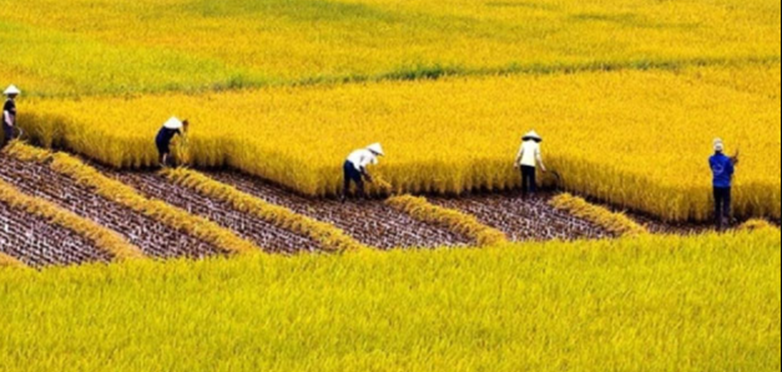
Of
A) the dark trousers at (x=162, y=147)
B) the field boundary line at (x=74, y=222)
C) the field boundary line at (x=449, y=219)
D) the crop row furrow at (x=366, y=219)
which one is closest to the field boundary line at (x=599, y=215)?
the field boundary line at (x=449, y=219)

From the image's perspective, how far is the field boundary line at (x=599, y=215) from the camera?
15227mm

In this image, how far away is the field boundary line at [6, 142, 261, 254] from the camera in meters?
14.5

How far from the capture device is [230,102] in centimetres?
2147

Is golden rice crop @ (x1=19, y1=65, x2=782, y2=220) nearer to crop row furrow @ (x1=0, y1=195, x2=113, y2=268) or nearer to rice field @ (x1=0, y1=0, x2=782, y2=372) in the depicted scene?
rice field @ (x1=0, y1=0, x2=782, y2=372)

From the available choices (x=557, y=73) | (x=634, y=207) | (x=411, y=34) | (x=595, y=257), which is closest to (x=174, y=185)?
(x=634, y=207)

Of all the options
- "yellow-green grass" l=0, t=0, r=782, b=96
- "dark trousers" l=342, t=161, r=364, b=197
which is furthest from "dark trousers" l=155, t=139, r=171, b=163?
"yellow-green grass" l=0, t=0, r=782, b=96

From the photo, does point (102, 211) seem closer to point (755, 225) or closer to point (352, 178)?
point (352, 178)

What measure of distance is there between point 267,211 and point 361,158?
876mm

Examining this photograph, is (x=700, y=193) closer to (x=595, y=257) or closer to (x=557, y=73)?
(x=595, y=257)

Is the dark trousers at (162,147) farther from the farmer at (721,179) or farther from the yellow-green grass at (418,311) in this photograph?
the farmer at (721,179)

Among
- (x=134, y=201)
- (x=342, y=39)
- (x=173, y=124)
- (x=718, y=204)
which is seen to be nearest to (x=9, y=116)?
(x=173, y=124)

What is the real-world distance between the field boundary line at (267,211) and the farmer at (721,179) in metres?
2.55

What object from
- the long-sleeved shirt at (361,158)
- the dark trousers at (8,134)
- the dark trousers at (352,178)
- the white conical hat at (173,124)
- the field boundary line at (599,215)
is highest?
the white conical hat at (173,124)

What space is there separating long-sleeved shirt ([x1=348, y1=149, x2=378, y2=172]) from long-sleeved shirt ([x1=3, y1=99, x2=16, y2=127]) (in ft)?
13.0
